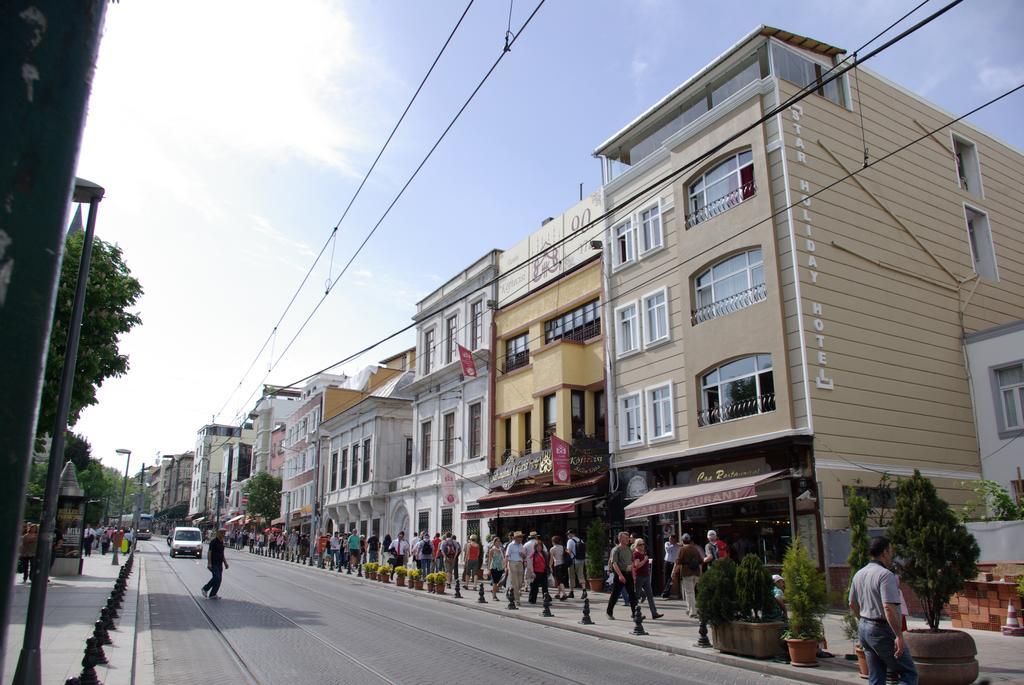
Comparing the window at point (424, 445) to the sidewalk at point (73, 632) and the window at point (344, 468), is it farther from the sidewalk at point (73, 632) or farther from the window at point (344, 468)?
the sidewalk at point (73, 632)

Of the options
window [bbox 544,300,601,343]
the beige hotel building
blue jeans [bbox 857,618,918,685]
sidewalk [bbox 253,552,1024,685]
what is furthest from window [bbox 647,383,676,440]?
blue jeans [bbox 857,618,918,685]

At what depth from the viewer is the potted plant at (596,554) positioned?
903 inches

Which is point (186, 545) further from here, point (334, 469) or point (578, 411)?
point (578, 411)

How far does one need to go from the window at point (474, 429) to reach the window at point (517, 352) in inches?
104

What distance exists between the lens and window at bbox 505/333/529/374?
30.5 metres

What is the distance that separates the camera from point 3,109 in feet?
4.30

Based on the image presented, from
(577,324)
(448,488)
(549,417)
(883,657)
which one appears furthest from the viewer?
(448,488)

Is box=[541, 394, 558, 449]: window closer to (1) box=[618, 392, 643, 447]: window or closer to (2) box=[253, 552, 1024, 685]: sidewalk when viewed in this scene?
(1) box=[618, 392, 643, 447]: window

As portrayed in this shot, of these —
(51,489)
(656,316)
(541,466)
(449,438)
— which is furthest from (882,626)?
(449,438)

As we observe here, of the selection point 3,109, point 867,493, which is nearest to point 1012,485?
point 867,493

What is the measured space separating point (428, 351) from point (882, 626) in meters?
31.8

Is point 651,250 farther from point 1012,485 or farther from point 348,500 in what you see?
point 348,500

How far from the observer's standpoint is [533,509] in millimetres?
25625

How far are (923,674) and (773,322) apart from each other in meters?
11.3
